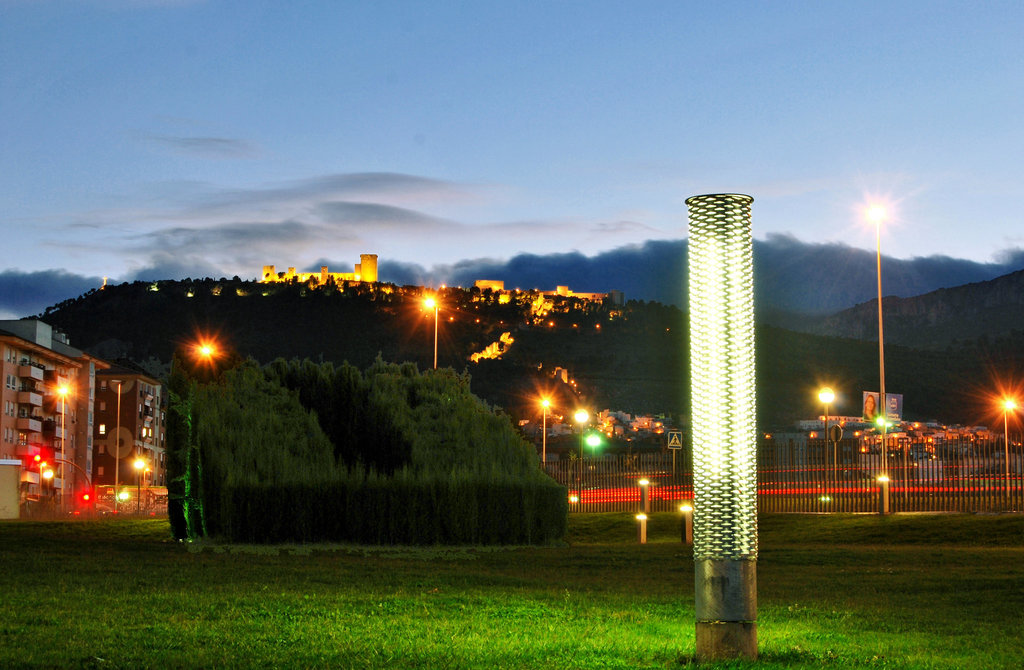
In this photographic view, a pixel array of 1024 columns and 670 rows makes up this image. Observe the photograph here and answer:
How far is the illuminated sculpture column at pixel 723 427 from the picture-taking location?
8.45m

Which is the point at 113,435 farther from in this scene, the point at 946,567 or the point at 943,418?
the point at 946,567

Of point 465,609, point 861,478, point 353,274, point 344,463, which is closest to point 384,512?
point 344,463

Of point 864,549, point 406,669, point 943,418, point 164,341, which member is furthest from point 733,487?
point 164,341

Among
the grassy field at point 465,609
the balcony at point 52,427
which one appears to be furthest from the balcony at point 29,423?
the grassy field at point 465,609

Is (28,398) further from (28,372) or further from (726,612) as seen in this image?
(726,612)

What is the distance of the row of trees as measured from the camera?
81.5 feet

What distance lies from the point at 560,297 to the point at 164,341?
50.1m

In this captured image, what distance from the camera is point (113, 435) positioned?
5074 inches

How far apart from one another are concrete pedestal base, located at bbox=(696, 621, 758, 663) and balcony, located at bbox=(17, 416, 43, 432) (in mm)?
99240

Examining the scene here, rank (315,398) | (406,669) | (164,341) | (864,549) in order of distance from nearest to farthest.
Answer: (406,669), (864,549), (315,398), (164,341)

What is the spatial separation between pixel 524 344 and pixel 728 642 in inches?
5009

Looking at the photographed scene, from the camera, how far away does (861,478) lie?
3694cm

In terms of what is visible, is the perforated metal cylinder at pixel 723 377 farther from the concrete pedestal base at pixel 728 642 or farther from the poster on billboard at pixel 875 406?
the poster on billboard at pixel 875 406

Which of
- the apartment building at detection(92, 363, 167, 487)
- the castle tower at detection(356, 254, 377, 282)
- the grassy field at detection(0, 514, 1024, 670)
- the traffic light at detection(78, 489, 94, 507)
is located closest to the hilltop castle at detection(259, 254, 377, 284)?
the castle tower at detection(356, 254, 377, 282)
